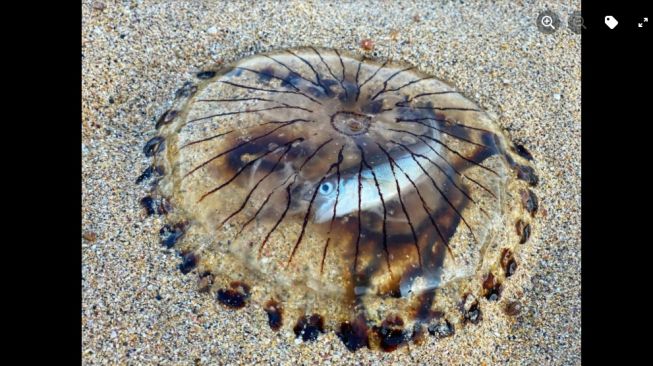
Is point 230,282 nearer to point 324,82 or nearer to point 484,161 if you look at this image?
point 324,82

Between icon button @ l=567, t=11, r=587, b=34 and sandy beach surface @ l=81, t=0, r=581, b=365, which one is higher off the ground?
icon button @ l=567, t=11, r=587, b=34

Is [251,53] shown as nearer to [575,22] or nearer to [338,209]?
[338,209]

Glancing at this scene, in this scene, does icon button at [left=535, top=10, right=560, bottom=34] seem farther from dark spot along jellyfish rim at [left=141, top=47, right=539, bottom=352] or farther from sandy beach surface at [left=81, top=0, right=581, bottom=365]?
dark spot along jellyfish rim at [left=141, top=47, right=539, bottom=352]

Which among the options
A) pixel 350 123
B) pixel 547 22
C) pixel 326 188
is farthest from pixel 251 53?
pixel 547 22

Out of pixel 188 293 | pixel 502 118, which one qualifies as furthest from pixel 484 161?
pixel 188 293

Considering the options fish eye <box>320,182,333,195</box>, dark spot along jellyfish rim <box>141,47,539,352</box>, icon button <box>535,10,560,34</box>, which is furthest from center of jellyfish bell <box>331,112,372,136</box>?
icon button <box>535,10,560,34</box>
